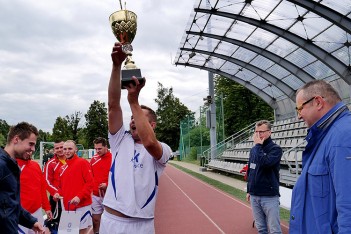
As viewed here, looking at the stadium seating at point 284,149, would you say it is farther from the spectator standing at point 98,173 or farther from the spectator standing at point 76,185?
the spectator standing at point 76,185

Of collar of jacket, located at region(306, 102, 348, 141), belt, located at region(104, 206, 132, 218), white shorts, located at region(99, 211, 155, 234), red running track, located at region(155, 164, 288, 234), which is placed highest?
collar of jacket, located at region(306, 102, 348, 141)

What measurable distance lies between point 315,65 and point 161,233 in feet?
41.3

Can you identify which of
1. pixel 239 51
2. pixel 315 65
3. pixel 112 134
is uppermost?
pixel 239 51

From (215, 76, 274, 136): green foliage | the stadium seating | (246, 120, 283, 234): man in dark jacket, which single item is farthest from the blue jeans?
(215, 76, 274, 136): green foliage

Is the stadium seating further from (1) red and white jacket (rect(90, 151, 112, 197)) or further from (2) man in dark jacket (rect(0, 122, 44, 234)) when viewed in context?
(2) man in dark jacket (rect(0, 122, 44, 234))

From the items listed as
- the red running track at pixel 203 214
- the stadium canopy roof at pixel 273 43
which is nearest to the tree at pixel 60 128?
the stadium canopy roof at pixel 273 43

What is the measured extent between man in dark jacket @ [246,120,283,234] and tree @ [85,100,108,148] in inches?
2907

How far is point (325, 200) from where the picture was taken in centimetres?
204

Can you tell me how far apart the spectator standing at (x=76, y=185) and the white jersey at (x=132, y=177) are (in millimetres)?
3240

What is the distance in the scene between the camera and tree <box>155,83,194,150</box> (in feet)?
224

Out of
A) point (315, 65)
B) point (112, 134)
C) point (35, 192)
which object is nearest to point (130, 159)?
point (112, 134)

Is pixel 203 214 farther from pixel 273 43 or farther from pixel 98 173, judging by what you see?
pixel 273 43

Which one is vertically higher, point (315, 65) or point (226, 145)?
point (315, 65)

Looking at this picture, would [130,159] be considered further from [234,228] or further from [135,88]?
[234,228]
